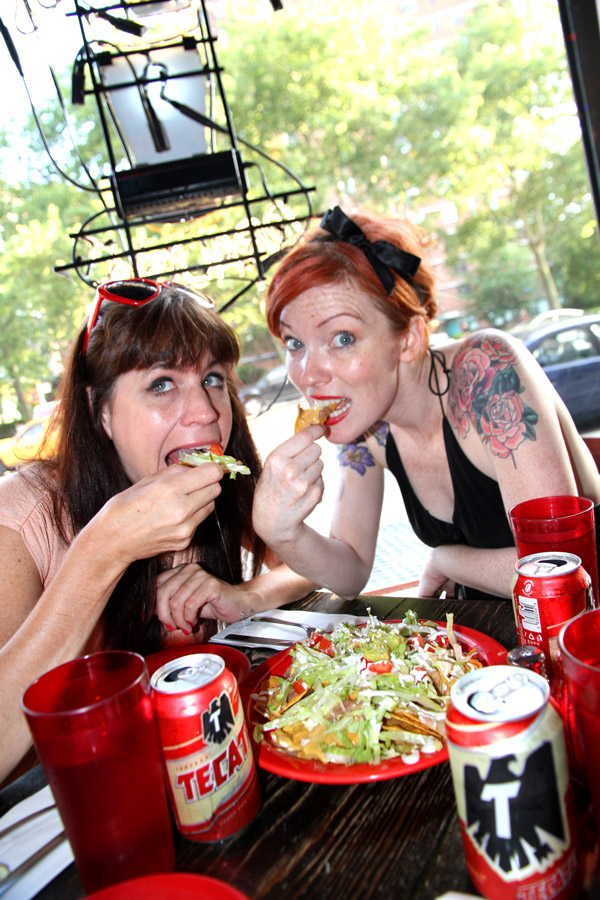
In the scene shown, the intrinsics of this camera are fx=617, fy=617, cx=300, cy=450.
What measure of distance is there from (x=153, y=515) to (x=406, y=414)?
1264 millimetres

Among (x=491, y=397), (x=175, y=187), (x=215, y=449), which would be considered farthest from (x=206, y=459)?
(x=175, y=187)

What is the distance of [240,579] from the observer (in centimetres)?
230

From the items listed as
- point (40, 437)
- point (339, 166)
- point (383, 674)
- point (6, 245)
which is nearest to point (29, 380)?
point (6, 245)

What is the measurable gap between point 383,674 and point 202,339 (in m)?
1.18

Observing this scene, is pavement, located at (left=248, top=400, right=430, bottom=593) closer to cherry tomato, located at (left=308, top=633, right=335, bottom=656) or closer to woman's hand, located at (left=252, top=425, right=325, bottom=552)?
woman's hand, located at (left=252, top=425, right=325, bottom=552)

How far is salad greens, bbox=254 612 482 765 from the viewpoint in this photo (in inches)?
38.7

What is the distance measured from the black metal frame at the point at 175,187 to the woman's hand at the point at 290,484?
4.53 ft

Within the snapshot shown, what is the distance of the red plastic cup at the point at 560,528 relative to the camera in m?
1.12

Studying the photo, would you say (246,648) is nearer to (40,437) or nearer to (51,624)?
(51,624)

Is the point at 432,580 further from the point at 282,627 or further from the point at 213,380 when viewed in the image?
the point at 213,380

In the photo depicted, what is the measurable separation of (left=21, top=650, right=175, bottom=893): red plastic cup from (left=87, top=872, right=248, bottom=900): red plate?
62 millimetres

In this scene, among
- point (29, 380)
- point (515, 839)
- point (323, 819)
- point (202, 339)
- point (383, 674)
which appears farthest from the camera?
point (29, 380)

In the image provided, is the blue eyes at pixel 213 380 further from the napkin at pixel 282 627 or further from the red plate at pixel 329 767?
the red plate at pixel 329 767

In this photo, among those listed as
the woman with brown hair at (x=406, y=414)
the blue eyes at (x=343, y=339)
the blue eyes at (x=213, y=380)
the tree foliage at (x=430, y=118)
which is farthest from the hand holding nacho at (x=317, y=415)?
the tree foliage at (x=430, y=118)
